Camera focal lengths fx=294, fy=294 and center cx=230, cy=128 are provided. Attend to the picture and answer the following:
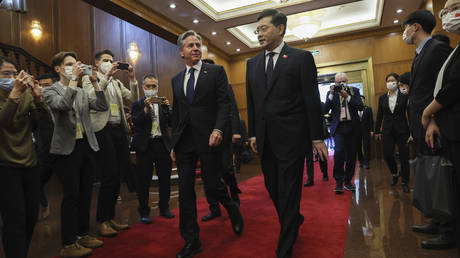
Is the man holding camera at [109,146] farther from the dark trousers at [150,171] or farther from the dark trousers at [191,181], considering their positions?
the dark trousers at [191,181]

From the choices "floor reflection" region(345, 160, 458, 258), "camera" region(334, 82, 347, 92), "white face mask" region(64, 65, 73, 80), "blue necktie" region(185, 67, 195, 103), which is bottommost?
"floor reflection" region(345, 160, 458, 258)

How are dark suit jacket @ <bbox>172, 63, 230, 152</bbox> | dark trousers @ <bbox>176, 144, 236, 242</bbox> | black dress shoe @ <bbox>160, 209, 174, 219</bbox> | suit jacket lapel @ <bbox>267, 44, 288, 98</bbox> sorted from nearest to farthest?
suit jacket lapel @ <bbox>267, 44, 288, 98</bbox> < dark trousers @ <bbox>176, 144, 236, 242</bbox> < dark suit jacket @ <bbox>172, 63, 230, 152</bbox> < black dress shoe @ <bbox>160, 209, 174, 219</bbox>

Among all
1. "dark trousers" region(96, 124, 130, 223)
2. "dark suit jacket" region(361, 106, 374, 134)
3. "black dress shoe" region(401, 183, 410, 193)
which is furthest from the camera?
"dark suit jacket" region(361, 106, 374, 134)

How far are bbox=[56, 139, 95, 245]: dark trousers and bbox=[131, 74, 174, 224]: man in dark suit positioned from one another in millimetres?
652

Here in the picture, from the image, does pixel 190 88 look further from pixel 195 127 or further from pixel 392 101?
pixel 392 101

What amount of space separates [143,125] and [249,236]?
143cm

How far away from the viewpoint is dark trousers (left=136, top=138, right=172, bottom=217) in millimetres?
2770

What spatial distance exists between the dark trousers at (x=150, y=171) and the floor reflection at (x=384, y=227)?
170 cm

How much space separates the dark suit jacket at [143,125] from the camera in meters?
2.76

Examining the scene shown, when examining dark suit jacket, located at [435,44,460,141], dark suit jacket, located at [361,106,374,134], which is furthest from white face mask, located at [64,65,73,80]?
dark suit jacket, located at [361,106,374,134]

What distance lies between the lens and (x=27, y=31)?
17.7 feet

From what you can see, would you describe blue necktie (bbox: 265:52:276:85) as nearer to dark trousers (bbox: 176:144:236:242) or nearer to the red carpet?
dark trousers (bbox: 176:144:236:242)

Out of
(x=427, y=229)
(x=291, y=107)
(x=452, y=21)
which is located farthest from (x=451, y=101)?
(x=427, y=229)

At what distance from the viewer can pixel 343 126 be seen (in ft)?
11.8
